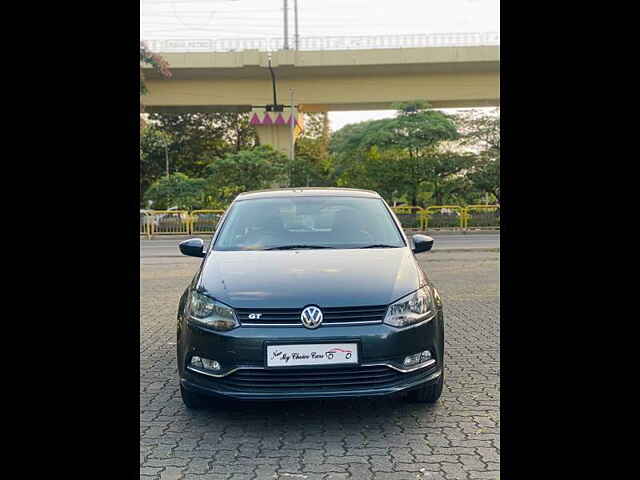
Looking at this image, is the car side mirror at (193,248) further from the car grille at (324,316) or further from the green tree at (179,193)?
the green tree at (179,193)

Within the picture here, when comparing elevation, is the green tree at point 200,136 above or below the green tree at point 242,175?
above

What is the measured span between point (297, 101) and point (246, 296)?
29830 millimetres

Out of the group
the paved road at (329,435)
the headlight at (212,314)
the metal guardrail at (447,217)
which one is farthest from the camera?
the metal guardrail at (447,217)

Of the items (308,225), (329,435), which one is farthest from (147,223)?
(329,435)

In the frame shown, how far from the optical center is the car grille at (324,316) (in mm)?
3752

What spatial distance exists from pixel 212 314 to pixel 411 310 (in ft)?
4.16

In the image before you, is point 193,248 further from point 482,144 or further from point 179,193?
point 482,144

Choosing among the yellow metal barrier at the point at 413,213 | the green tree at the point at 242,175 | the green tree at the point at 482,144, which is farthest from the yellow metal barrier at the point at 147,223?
the green tree at the point at 482,144

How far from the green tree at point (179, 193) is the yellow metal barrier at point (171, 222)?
2.44 m
